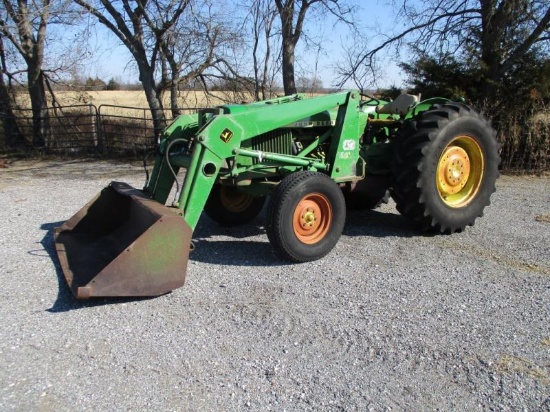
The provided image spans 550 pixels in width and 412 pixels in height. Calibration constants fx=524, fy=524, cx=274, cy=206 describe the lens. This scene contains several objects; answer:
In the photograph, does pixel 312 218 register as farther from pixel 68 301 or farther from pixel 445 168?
pixel 68 301

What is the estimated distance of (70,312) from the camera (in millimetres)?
3934

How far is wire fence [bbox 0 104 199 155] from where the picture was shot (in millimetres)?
13180

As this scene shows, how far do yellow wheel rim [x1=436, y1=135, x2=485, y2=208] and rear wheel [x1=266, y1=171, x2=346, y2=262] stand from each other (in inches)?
57.1

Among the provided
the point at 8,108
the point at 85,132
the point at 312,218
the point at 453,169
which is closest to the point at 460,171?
the point at 453,169

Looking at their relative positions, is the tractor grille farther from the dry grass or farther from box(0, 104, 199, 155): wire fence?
the dry grass

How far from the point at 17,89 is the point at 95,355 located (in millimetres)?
14175

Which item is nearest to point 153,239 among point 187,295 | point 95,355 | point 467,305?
point 187,295

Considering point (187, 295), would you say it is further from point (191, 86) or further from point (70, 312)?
point (191, 86)

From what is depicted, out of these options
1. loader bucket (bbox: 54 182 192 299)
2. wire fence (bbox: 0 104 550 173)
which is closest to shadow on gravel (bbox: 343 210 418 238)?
loader bucket (bbox: 54 182 192 299)

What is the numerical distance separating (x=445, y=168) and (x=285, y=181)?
6.86 feet

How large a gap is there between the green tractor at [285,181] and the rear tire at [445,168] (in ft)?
0.04

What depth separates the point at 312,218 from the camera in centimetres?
498

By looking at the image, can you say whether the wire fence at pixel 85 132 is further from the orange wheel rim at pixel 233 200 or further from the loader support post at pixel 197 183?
the loader support post at pixel 197 183

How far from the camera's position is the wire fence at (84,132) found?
43.2ft
